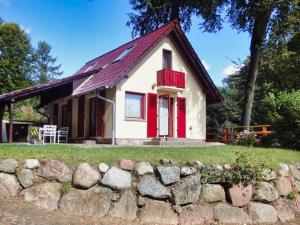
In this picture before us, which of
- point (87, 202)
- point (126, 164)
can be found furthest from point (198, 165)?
point (87, 202)

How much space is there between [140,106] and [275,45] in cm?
984

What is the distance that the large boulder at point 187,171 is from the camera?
36.3 ft

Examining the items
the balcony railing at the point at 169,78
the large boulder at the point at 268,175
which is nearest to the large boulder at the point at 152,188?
the large boulder at the point at 268,175

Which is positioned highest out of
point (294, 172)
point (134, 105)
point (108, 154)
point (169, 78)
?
point (169, 78)

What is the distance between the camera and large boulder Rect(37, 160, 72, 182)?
A: 9.65m

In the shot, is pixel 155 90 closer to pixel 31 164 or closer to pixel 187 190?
pixel 187 190

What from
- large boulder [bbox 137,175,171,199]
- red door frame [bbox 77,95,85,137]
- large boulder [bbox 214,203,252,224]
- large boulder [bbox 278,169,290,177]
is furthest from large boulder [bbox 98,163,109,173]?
red door frame [bbox 77,95,85,137]

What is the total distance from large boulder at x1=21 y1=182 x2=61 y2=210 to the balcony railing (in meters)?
10.1

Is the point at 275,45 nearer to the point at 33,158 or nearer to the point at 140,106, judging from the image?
the point at 140,106

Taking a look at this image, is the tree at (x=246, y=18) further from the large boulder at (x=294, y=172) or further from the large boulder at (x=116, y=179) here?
the large boulder at (x=116, y=179)

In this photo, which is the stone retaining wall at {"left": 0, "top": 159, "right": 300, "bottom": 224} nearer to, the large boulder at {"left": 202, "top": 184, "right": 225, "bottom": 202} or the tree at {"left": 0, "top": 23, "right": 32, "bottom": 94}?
the large boulder at {"left": 202, "top": 184, "right": 225, "bottom": 202}

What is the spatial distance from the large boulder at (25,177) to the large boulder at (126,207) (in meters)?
2.22

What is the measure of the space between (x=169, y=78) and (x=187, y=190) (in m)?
8.77

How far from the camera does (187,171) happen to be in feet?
36.5
